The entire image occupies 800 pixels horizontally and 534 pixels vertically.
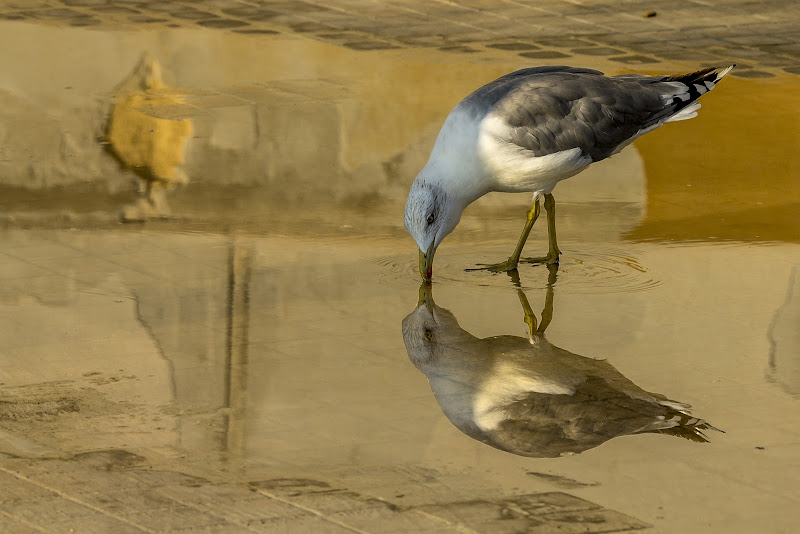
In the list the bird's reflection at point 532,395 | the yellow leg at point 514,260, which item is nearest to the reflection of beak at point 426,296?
the bird's reflection at point 532,395

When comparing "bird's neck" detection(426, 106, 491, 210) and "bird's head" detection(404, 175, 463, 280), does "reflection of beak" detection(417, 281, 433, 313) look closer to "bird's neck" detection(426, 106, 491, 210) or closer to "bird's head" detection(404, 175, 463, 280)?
"bird's head" detection(404, 175, 463, 280)

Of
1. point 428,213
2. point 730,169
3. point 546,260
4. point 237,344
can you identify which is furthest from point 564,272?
→ point 730,169

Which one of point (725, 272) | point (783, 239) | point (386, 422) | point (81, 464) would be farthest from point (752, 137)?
point (81, 464)

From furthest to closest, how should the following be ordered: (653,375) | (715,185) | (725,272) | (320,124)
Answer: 1. (320,124)
2. (715,185)
3. (725,272)
4. (653,375)

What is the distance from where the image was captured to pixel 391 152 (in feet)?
35.3

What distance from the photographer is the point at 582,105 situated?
810 centimetres

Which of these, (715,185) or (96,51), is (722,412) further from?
(96,51)

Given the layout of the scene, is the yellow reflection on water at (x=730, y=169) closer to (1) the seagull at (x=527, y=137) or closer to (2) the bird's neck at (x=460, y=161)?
(1) the seagull at (x=527, y=137)

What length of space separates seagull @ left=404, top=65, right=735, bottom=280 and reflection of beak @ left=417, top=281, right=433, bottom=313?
6 centimetres

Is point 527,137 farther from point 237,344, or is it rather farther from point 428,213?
point 237,344

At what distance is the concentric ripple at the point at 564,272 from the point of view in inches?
309

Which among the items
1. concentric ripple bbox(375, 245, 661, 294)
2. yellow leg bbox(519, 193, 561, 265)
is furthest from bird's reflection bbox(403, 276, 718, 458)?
yellow leg bbox(519, 193, 561, 265)

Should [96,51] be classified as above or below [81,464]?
above

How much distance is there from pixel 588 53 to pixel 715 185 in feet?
14.8
